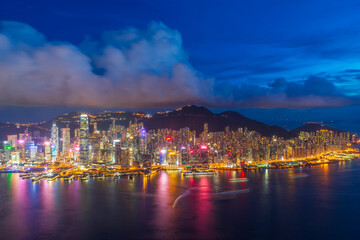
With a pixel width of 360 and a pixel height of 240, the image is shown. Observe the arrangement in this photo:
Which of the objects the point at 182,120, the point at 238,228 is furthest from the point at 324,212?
the point at 182,120

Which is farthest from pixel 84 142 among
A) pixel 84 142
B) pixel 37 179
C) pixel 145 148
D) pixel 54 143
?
pixel 37 179

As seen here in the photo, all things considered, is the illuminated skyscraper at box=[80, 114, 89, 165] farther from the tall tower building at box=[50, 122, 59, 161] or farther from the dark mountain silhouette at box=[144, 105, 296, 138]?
the dark mountain silhouette at box=[144, 105, 296, 138]

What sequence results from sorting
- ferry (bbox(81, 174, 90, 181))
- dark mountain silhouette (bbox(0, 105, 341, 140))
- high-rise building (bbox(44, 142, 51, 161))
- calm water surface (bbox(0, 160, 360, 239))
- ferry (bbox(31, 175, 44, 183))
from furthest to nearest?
dark mountain silhouette (bbox(0, 105, 341, 140))
high-rise building (bbox(44, 142, 51, 161))
ferry (bbox(81, 174, 90, 181))
ferry (bbox(31, 175, 44, 183))
calm water surface (bbox(0, 160, 360, 239))

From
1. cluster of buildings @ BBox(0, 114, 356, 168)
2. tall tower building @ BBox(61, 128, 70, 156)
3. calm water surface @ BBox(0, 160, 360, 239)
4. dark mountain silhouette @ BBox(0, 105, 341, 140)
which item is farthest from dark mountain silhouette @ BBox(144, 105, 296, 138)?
calm water surface @ BBox(0, 160, 360, 239)

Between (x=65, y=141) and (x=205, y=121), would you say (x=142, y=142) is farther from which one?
(x=205, y=121)

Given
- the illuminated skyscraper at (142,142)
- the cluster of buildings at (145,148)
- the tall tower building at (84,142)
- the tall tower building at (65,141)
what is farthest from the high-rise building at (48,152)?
the illuminated skyscraper at (142,142)

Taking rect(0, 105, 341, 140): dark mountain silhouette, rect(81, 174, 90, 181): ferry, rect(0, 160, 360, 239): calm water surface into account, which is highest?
rect(0, 105, 341, 140): dark mountain silhouette
